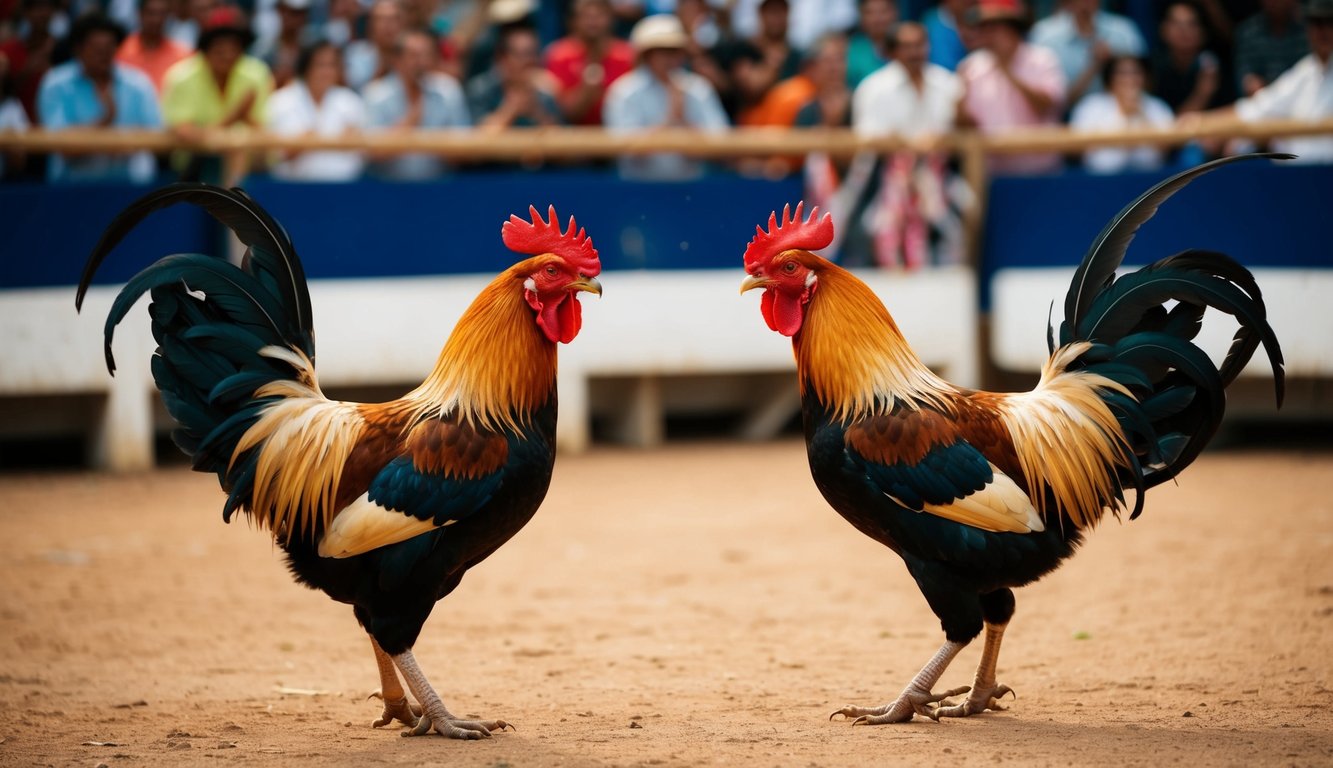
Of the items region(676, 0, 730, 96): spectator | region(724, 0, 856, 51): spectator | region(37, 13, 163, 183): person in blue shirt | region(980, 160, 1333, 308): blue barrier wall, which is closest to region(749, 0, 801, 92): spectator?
region(676, 0, 730, 96): spectator

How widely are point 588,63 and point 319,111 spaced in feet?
7.11

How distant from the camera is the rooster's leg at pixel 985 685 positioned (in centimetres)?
510

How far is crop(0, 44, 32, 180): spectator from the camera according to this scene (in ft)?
34.5

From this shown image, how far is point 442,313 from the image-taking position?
1076 centimetres

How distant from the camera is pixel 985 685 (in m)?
5.13

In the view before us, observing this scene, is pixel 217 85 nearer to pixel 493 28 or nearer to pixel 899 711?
pixel 493 28

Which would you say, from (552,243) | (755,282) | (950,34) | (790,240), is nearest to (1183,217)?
(950,34)

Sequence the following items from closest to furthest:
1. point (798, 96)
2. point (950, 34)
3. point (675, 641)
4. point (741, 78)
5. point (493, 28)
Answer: point (675, 641)
point (798, 96)
point (741, 78)
point (493, 28)
point (950, 34)

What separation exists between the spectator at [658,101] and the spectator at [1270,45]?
411 cm

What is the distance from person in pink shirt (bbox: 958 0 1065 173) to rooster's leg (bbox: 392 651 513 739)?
8.03m

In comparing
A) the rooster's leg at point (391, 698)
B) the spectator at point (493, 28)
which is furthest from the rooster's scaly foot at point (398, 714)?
the spectator at point (493, 28)

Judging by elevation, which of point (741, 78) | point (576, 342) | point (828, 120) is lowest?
point (576, 342)

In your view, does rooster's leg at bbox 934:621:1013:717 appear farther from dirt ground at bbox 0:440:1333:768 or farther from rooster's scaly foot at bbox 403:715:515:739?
rooster's scaly foot at bbox 403:715:515:739

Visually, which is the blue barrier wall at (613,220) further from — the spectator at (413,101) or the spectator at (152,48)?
the spectator at (152,48)
